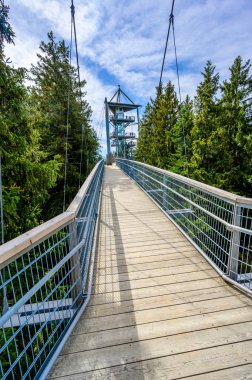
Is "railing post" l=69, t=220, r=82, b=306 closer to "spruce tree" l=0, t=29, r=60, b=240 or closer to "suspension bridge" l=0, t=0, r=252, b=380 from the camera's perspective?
"suspension bridge" l=0, t=0, r=252, b=380

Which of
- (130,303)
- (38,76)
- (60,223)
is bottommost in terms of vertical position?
(130,303)

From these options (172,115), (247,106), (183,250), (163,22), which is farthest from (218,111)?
(183,250)

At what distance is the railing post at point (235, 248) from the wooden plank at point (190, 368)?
0.90m

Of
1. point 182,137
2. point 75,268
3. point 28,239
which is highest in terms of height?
point 182,137

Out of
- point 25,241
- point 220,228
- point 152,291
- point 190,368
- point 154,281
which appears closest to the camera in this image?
point 25,241

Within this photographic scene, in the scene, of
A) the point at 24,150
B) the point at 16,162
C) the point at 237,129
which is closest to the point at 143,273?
the point at 16,162

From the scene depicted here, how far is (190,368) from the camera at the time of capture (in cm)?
145

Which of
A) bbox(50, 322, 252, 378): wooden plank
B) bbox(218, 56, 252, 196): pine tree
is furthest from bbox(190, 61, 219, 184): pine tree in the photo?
bbox(50, 322, 252, 378): wooden plank

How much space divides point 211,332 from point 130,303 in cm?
78

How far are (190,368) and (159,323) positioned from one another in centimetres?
43

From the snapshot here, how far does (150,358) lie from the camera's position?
4.98ft

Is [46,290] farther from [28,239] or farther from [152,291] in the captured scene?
[152,291]

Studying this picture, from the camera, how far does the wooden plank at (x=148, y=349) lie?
58.1 inches

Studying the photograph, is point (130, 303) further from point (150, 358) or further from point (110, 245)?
point (110, 245)
